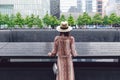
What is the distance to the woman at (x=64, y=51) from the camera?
17.3 ft

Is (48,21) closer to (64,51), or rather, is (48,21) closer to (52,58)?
(52,58)

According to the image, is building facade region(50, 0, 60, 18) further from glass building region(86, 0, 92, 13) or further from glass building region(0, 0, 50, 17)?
glass building region(0, 0, 50, 17)

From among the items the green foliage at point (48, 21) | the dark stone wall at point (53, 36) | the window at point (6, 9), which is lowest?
the green foliage at point (48, 21)

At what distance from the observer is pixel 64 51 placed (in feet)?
17.4

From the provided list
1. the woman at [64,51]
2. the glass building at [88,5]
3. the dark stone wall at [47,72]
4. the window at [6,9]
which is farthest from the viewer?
the glass building at [88,5]

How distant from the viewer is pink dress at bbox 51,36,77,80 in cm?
529

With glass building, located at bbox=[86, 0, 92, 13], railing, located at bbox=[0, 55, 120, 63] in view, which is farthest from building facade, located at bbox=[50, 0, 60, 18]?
railing, located at bbox=[0, 55, 120, 63]

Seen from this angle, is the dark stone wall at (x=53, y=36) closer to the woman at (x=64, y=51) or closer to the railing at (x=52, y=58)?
the railing at (x=52, y=58)

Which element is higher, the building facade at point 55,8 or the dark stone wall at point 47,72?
the building facade at point 55,8

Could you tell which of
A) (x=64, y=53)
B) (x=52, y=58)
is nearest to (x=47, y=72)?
(x=52, y=58)

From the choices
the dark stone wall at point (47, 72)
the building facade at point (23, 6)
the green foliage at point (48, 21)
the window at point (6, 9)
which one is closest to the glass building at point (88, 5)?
the building facade at point (23, 6)

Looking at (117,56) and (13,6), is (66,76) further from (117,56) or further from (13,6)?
(13,6)

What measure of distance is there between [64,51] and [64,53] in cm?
3

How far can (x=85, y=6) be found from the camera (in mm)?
113250
